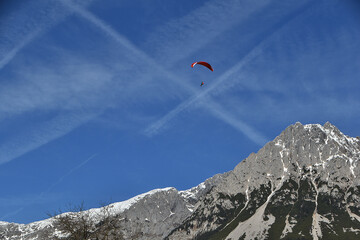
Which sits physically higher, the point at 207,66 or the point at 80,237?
the point at 207,66

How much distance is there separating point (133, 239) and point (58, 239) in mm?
8267

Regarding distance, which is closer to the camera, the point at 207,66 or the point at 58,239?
the point at 58,239

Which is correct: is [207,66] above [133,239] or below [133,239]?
above

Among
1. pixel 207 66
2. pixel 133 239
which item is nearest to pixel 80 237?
pixel 133 239

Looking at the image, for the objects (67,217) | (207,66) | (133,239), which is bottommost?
(133,239)

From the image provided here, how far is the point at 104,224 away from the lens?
160ft

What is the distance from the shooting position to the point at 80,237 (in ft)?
159

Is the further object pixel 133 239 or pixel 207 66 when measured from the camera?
pixel 207 66

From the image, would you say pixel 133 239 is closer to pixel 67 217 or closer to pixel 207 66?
pixel 67 217

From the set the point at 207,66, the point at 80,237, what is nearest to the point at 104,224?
the point at 80,237

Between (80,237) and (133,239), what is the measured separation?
18.9 ft

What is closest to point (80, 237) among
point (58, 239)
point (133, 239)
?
point (58, 239)

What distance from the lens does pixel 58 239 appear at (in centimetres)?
4922

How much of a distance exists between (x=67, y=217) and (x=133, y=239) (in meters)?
7.75
